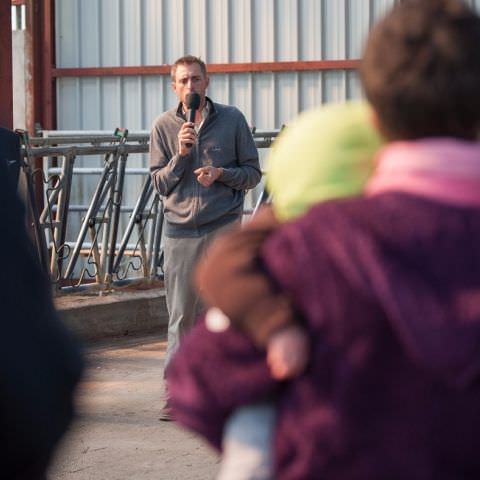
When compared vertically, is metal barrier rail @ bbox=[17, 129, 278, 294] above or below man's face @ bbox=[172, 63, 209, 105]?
below

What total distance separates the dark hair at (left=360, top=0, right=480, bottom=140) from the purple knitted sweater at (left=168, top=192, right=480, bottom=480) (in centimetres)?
13

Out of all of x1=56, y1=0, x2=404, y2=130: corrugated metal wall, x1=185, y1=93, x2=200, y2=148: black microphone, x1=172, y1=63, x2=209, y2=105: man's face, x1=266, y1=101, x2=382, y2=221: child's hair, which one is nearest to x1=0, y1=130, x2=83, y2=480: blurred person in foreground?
x1=266, y1=101, x2=382, y2=221: child's hair

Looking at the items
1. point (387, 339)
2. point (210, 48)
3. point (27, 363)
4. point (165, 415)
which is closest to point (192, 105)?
point (165, 415)

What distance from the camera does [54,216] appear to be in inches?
459

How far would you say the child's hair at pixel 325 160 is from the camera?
237cm

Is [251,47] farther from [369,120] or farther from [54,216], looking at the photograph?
[369,120]

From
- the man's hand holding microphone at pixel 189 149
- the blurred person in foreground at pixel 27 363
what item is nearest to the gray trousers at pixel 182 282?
the man's hand holding microphone at pixel 189 149

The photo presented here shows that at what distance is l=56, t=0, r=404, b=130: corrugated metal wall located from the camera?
18234 millimetres

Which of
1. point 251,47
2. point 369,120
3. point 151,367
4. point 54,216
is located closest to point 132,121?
point 251,47

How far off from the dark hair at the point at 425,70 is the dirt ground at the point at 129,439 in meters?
3.25

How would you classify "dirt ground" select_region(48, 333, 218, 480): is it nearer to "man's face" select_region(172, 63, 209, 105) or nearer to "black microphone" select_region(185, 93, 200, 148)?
"black microphone" select_region(185, 93, 200, 148)

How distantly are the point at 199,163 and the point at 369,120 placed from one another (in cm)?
527

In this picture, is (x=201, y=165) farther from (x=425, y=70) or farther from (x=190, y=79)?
(x=425, y=70)

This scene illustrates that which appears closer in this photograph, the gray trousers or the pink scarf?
the pink scarf
